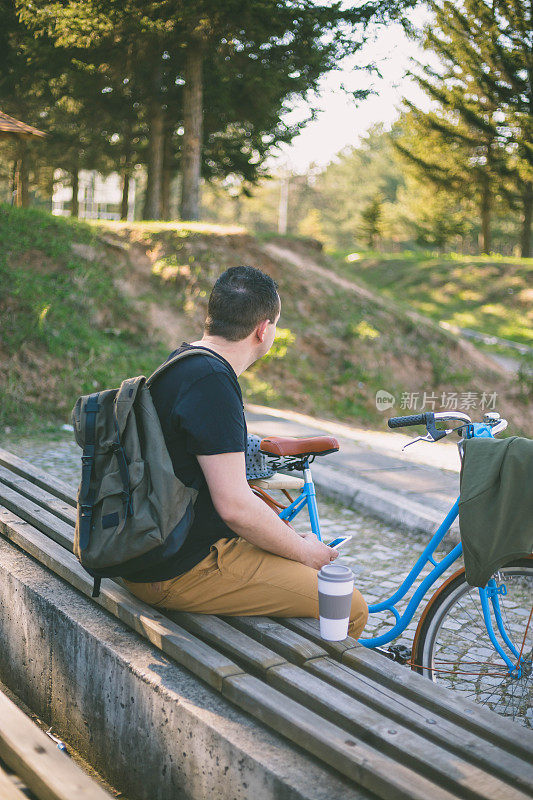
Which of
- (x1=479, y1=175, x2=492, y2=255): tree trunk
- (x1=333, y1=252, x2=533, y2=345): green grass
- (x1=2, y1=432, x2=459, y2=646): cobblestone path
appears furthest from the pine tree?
(x1=2, y1=432, x2=459, y2=646): cobblestone path

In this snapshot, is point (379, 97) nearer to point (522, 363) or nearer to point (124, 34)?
point (124, 34)

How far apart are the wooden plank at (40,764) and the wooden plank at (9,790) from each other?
1.4 inches

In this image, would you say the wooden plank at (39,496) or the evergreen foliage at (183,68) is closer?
the wooden plank at (39,496)

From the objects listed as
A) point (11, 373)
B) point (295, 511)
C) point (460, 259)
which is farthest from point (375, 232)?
point (295, 511)

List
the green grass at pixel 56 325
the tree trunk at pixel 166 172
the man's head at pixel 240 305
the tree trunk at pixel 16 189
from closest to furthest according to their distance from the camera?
the man's head at pixel 240 305, the green grass at pixel 56 325, the tree trunk at pixel 16 189, the tree trunk at pixel 166 172

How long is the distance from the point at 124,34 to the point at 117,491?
1623 cm

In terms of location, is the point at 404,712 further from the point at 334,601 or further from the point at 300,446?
the point at 300,446

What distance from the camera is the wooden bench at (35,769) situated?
2.08 metres

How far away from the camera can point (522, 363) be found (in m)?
19.0

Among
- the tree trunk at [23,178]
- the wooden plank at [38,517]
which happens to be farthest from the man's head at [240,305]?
the tree trunk at [23,178]

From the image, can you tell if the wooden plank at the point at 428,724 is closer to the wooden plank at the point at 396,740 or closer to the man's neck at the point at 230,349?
the wooden plank at the point at 396,740

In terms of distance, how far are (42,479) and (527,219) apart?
34.5 meters

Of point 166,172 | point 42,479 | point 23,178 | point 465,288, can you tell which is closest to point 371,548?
point 42,479

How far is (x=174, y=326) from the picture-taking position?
560 inches
